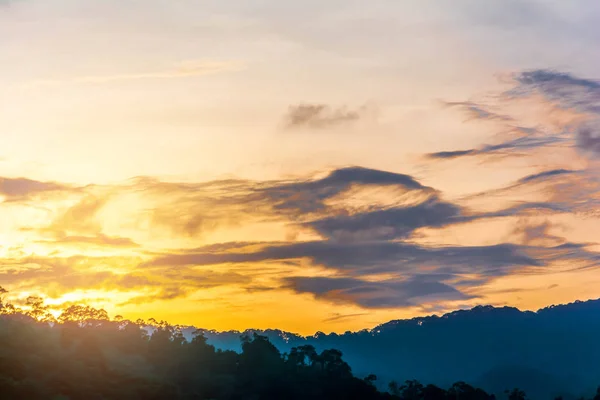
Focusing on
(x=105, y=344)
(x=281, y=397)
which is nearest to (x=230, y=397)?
(x=281, y=397)

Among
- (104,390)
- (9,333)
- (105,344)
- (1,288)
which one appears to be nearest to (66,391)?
(104,390)

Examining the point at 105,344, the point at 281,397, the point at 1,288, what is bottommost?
the point at 281,397

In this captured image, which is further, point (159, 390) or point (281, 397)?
point (281, 397)

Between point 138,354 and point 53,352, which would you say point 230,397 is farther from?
point 53,352

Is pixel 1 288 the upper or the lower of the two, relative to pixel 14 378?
upper

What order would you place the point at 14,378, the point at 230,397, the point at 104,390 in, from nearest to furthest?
1. the point at 14,378
2. the point at 104,390
3. the point at 230,397

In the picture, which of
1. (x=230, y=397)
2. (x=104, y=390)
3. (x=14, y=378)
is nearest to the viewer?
(x=14, y=378)

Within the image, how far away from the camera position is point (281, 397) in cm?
19700

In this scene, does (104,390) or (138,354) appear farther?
(138,354)

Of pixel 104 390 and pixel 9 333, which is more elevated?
pixel 9 333

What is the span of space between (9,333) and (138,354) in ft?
119

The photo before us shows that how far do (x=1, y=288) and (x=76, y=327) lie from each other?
19568 millimetres

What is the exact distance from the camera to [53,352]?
169 m

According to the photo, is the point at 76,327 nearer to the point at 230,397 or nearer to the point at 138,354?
the point at 138,354
